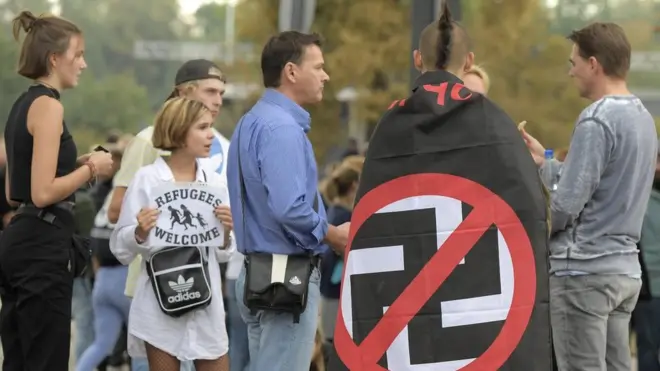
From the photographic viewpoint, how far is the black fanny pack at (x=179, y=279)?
600 cm

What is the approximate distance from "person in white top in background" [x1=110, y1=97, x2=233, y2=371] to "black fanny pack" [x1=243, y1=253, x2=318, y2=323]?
1.58 feet

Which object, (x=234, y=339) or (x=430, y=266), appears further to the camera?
(x=234, y=339)

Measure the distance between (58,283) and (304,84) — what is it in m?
1.39

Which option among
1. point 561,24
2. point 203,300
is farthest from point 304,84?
point 561,24

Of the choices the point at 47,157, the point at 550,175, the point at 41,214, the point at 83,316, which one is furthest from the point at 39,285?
the point at 83,316

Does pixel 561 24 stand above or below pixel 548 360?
above

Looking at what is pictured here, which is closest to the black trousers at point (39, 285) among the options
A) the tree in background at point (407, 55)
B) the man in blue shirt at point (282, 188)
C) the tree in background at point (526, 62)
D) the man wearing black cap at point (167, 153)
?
the man in blue shirt at point (282, 188)

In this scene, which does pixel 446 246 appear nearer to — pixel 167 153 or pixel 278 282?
pixel 278 282

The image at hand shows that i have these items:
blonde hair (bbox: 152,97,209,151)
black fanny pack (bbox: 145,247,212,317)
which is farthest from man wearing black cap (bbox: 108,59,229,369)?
black fanny pack (bbox: 145,247,212,317)

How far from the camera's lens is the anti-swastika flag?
4609 millimetres

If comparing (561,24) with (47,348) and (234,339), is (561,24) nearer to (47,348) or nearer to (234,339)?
(234,339)

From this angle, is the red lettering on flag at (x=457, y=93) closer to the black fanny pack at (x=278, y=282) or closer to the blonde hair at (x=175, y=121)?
the black fanny pack at (x=278, y=282)

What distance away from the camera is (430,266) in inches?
184

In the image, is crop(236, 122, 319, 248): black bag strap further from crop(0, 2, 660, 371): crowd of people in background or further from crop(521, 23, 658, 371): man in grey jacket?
crop(521, 23, 658, 371): man in grey jacket
